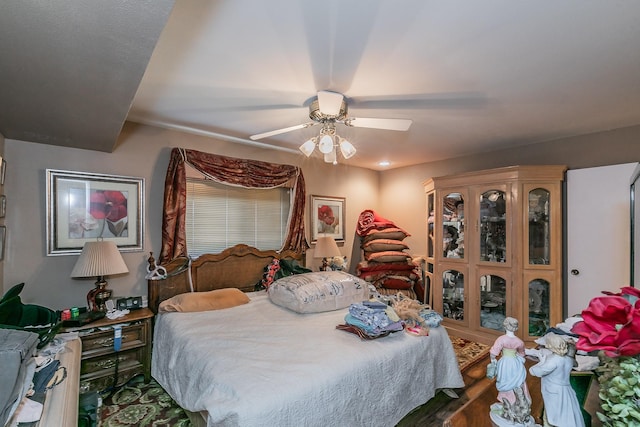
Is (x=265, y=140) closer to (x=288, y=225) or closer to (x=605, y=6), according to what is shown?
(x=288, y=225)

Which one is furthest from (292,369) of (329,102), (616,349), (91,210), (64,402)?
(91,210)

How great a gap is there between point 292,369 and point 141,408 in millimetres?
1503

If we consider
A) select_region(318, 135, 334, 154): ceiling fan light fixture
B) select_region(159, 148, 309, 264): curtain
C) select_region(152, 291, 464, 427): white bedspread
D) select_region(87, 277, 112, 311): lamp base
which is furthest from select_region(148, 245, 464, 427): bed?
select_region(318, 135, 334, 154): ceiling fan light fixture

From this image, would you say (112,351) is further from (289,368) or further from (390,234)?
(390,234)

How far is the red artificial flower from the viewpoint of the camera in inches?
24.4

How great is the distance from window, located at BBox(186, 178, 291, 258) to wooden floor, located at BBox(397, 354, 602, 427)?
7.55ft

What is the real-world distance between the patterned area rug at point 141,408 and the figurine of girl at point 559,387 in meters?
2.22

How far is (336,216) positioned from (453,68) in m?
2.79

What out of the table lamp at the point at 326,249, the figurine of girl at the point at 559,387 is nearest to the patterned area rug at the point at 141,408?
the table lamp at the point at 326,249

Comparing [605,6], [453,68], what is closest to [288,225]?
[453,68]

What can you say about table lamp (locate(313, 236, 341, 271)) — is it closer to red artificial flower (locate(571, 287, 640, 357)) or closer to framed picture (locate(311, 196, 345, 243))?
framed picture (locate(311, 196, 345, 243))

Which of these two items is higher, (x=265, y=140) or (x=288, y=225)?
(x=265, y=140)

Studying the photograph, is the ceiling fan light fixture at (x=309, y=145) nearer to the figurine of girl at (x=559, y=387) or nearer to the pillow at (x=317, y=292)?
the pillow at (x=317, y=292)

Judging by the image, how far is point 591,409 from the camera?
2.85ft
